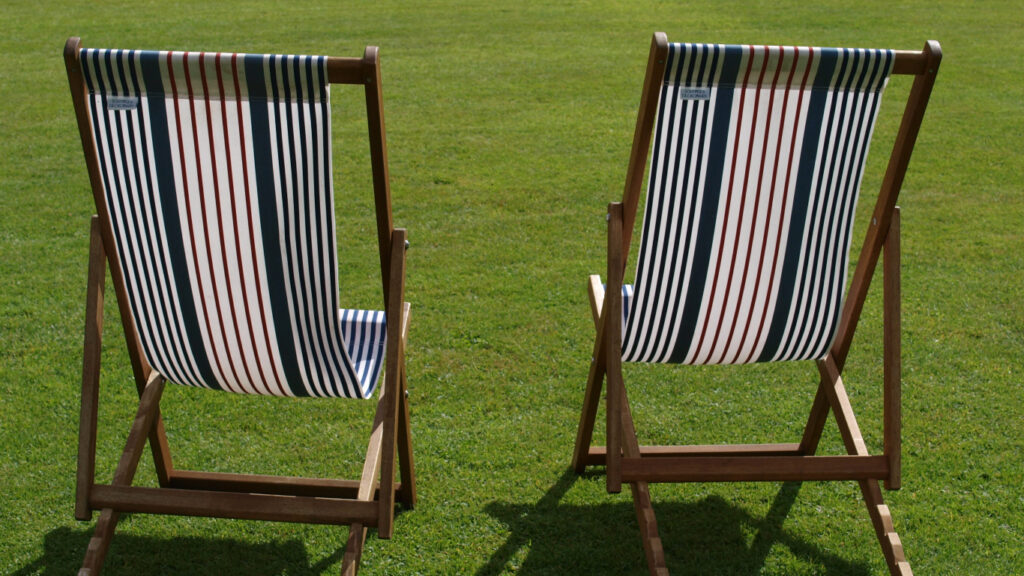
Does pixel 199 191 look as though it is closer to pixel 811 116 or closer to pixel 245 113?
pixel 245 113

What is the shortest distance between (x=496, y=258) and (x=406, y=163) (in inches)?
55.0

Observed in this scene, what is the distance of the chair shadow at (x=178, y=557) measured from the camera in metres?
2.87

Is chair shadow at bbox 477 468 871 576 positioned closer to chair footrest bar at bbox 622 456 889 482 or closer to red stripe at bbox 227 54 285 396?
chair footrest bar at bbox 622 456 889 482

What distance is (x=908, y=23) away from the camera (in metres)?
9.06

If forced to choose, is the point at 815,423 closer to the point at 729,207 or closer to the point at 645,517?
the point at 645,517

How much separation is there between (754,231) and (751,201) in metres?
0.09

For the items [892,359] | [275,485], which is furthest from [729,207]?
[275,485]

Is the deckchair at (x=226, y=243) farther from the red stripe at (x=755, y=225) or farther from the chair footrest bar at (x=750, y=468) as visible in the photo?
the red stripe at (x=755, y=225)

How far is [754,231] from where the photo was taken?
2.56m

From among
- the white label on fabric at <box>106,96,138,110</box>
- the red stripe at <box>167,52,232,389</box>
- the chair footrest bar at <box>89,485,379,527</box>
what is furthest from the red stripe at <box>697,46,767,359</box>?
the white label on fabric at <box>106,96,138,110</box>

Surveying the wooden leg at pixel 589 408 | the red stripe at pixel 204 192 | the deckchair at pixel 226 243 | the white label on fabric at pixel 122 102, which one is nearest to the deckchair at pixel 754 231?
the wooden leg at pixel 589 408

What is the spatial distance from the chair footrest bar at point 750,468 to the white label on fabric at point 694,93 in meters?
0.95

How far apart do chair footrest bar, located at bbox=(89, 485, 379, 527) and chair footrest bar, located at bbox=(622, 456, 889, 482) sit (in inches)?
28.6

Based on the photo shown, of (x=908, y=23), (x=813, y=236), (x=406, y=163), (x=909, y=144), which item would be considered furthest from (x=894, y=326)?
(x=908, y=23)
